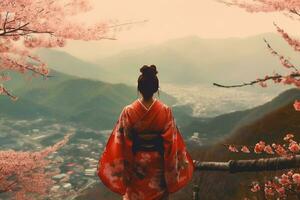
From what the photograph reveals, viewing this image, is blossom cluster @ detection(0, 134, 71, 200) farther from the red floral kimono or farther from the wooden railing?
the wooden railing

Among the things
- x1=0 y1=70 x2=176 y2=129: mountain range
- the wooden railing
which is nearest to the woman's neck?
the wooden railing

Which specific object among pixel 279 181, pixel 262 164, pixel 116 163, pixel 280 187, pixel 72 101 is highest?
pixel 262 164

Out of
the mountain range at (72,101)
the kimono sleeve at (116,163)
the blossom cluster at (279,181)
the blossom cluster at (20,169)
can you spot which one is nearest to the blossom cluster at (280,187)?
the blossom cluster at (279,181)

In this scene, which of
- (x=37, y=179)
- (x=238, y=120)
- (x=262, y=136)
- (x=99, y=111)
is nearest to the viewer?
(x=262, y=136)

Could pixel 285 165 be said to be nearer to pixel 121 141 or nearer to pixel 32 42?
pixel 121 141

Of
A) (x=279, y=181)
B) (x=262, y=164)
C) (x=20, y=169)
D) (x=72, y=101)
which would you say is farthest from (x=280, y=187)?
(x=72, y=101)

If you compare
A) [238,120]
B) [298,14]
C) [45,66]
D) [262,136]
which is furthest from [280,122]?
[238,120]

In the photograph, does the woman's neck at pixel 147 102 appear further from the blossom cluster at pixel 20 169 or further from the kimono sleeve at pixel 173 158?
the blossom cluster at pixel 20 169

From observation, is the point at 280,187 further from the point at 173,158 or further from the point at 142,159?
the point at 142,159
